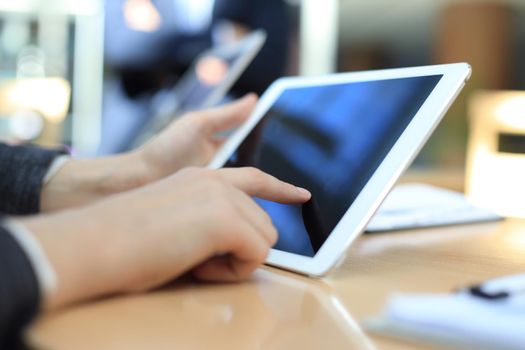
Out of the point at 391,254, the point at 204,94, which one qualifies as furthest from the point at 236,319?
the point at 204,94

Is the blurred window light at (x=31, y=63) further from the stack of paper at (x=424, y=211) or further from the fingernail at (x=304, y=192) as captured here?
the fingernail at (x=304, y=192)

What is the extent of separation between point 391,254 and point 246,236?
0.21 m

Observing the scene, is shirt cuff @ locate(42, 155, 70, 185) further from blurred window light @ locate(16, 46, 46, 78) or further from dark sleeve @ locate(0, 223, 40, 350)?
blurred window light @ locate(16, 46, 46, 78)

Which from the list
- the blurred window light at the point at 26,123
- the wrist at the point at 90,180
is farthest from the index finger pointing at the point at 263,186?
the blurred window light at the point at 26,123

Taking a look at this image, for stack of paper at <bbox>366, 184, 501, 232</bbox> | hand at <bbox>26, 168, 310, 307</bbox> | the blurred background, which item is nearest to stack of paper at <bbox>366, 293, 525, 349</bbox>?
hand at <bbox>26, 168, 310, 307</bbox>

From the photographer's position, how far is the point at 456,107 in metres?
4.75

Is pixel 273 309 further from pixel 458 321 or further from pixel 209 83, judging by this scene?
pixel 209 83

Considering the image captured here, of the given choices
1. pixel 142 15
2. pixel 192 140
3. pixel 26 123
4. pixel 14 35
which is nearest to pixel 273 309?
pixel 192 140

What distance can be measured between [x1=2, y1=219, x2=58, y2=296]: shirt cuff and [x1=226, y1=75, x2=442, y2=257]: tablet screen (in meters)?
0.23

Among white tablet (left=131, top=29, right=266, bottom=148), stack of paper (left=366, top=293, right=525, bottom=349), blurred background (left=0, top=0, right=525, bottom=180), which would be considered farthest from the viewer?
blurred background (left=0, top=0, right=525, bottom=180)

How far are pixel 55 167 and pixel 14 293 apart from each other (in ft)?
1.48

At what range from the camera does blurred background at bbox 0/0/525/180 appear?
223cm

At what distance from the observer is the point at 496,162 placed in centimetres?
173

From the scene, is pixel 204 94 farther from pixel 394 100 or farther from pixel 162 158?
pixel 394 100
